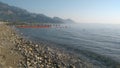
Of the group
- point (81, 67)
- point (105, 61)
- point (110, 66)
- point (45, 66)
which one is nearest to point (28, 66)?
point (45, 66)

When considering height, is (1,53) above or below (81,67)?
above

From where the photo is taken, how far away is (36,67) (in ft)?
59.5

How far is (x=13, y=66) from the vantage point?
16.4 metres

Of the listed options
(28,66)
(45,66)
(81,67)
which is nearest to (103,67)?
(81,67)

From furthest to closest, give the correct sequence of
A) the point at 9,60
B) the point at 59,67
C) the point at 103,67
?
the point at 103,67 < the point at 59,67 < the point at 9,60

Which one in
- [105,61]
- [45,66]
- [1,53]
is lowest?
[105,61]

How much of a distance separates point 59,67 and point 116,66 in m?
10.3

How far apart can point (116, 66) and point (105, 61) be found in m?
3.16

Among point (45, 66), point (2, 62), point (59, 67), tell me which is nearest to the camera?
point (2, 62)

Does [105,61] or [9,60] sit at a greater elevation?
[9,60]

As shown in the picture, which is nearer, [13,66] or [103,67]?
[13,66]

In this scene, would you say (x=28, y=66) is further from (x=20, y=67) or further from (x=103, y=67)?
(x=103, y=67)

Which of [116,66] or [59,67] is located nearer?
[59,67]

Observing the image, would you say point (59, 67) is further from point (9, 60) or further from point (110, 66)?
point (110, 66)
